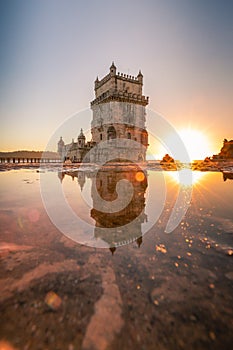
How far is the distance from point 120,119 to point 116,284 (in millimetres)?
35864

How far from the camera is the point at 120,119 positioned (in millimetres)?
35094

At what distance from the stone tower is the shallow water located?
31720mm

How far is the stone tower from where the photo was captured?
34.3 m

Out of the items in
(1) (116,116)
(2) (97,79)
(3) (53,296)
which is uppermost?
(2) (97,79)

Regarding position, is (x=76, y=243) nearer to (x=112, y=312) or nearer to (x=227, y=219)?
(x=112, y=312)

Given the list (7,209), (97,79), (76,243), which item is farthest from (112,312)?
(97,79)

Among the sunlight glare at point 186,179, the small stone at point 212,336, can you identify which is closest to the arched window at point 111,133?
the sunlight glare at point 186,179

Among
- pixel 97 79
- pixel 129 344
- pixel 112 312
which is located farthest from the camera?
pixel 97 79

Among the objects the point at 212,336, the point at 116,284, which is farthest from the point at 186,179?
the point at 212,336

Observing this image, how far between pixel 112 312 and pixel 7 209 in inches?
184

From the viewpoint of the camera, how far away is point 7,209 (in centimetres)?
486

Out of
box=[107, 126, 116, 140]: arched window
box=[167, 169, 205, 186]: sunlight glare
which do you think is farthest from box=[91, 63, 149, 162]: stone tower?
box=[167, 169, 205, 186]: sunlight glare

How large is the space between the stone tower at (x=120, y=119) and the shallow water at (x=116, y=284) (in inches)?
1249

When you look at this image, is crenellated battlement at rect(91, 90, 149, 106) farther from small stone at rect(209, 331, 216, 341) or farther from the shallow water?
small stone at rect(209, 331, 216, 341)
